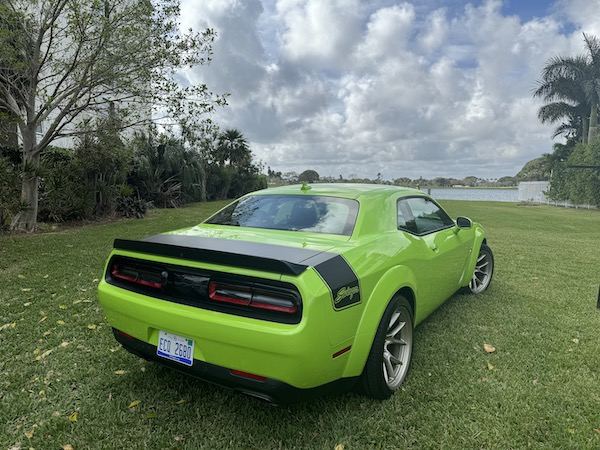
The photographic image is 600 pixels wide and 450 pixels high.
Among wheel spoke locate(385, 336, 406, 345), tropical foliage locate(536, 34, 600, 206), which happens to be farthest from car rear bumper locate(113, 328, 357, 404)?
tropical foliage locate(536, 34, 600, 206)

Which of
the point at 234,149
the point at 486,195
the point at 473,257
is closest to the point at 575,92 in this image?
the point at 486,195

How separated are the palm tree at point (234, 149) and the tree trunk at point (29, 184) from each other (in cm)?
2231

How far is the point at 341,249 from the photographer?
2.53 meters

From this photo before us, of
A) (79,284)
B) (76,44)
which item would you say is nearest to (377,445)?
(79,284)

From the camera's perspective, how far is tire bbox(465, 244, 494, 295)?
17.1 ft

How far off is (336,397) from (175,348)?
1.15 meters

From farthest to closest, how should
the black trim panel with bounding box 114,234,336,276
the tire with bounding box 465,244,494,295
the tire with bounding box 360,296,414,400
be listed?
the tire with bounding box 465,244,494,295
the tire with bounding box 360,296,414,400
the black trim panel with bounding box 114,234,336,276

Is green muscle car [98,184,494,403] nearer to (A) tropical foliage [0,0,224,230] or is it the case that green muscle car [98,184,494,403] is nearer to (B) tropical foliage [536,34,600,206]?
(A) tropical foliage [0,0,224,230]

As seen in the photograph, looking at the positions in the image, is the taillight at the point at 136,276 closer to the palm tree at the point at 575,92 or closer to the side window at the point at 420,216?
the side window at the point at 420,216

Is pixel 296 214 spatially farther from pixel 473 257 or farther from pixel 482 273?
pixel 482 273

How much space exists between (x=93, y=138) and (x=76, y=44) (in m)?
2.99

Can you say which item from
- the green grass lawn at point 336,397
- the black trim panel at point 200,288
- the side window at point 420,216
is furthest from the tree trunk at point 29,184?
the side window at point 420,216

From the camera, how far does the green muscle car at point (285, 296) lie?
2111 millimetres

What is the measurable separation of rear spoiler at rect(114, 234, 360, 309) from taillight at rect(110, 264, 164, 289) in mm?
142
